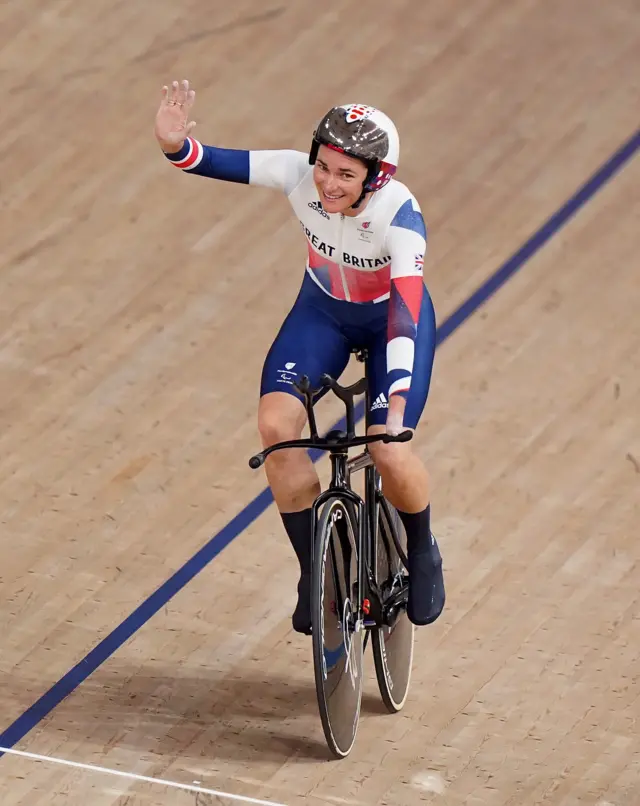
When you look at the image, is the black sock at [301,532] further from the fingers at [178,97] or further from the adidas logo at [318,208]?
the fingers at [178,97]

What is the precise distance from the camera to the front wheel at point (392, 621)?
4008 millimetres

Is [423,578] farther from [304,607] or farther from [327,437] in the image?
[327,437]

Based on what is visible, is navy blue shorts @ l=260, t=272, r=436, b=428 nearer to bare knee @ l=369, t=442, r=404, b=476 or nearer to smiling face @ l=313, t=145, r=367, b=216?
bare knee @ l=369, t=442, r=404, b=476

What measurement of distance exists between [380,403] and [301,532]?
0.38 metres

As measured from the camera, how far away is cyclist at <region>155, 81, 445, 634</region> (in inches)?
141

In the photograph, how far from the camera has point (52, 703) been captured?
4145 millimetres

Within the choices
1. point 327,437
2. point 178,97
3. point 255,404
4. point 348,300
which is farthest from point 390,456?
point 255,404

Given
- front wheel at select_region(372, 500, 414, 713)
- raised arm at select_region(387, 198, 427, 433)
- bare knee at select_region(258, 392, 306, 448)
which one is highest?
raised arm at select_region(387, 198, 427, 433)

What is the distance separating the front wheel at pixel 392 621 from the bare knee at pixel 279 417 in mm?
374

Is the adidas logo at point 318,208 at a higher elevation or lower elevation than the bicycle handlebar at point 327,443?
higher

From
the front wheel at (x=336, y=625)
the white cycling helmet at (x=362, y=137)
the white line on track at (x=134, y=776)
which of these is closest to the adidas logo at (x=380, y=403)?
the front wheel at (x=336, y=625)

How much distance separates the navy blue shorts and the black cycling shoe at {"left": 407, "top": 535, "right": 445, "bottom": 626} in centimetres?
36

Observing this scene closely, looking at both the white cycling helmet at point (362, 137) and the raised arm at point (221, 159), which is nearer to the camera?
the white cycling helmet at point (362, 137)

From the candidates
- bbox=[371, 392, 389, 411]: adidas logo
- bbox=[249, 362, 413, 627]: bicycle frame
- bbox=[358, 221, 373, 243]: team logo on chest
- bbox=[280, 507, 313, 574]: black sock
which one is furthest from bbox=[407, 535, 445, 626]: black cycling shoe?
bbox=[358, 221, 373, 243]: team logo on chest
